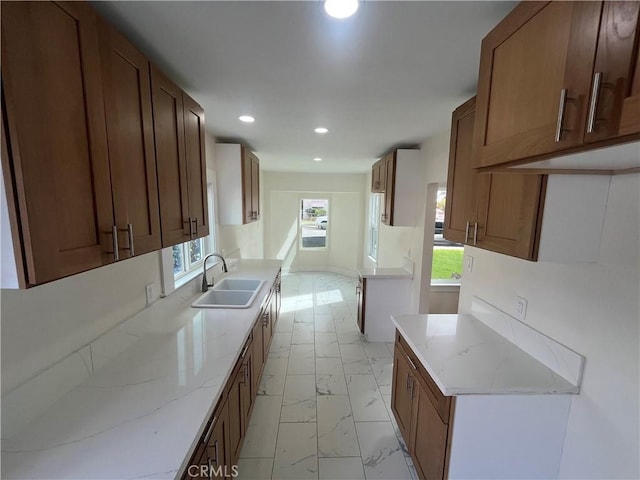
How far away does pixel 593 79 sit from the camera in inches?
28.5

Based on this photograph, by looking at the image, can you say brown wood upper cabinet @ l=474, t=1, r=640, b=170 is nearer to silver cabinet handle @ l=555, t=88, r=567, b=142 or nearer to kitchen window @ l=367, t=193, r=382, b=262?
silver cabinet handle @ l=555, t=88, r=567, b=142

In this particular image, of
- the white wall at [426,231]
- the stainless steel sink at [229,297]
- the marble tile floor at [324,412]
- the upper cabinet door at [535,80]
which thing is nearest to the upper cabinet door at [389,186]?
the white wall at [426,231]

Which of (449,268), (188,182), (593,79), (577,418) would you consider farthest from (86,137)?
(449,268)

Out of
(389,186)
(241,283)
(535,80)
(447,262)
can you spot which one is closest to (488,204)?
(535,80)

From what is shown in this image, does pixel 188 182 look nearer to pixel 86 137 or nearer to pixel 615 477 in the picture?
pixel 86 137

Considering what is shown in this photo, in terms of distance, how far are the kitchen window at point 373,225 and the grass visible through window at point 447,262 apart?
1.35 m

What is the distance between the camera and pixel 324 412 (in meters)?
2.29

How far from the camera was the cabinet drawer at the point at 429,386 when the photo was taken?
135cm

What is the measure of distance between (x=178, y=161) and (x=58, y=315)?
0.93m

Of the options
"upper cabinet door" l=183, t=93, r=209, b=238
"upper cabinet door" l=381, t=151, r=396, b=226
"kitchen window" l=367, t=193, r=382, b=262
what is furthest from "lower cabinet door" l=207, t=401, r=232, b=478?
"kitchen window" l=367, t=193, r=382, b=262

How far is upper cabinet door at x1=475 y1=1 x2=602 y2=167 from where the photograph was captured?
2.49 ft

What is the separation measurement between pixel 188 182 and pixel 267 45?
3.02 ft

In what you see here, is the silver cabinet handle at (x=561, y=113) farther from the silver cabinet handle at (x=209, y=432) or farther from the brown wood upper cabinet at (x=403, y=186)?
the brown wood upper cabinet at (x=403, y=186)

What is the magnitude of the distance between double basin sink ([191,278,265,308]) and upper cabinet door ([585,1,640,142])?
2187mm
